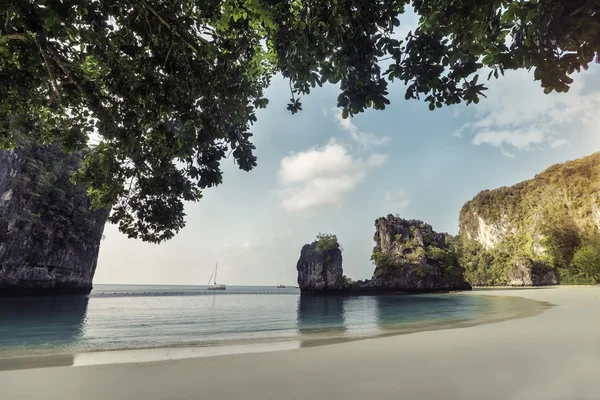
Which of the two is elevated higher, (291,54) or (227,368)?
(291,54)

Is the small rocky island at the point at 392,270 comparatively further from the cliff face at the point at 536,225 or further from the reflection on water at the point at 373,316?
the reflection on water at the point at 373,316

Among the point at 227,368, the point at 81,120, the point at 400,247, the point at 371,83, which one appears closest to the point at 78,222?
the point at 81,120

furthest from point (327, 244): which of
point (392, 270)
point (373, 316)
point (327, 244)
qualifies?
point (373, 316)

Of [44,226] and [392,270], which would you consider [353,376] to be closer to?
[44,226]

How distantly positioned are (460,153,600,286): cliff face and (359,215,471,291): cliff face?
994 inches

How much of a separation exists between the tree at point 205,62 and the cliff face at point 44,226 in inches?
1254

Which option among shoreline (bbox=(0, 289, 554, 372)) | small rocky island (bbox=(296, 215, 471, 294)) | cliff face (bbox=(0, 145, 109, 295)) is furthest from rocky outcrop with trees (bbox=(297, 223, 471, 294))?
shoreline (bbox=(0, 289, 554, 372))

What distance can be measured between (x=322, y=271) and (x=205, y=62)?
60.6 metres

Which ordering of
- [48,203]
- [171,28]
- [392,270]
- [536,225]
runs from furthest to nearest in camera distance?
[536,225]
[392,270]
[48,203]
[171,28]

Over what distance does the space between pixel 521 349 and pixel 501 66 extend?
5.88 metres

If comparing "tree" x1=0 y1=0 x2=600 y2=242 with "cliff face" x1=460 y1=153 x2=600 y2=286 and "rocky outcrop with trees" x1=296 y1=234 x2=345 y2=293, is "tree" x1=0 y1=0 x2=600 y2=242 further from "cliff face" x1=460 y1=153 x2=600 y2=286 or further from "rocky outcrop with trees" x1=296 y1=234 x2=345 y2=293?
"cliff face" x1=460 y1=153 x2=600 y2=286

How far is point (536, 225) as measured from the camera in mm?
83562

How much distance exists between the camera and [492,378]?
398 cm

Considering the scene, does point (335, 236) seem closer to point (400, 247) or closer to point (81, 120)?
point (400, 247)
